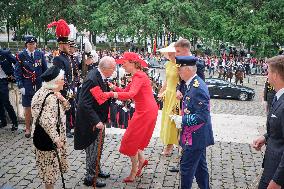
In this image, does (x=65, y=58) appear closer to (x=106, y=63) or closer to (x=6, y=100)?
(x=6, y=100)

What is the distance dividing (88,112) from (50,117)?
0.75 metres

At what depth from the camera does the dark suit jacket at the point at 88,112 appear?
6.34 metres

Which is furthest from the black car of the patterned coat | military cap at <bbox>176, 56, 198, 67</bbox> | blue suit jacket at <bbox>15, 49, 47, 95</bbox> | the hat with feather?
the patterned coat

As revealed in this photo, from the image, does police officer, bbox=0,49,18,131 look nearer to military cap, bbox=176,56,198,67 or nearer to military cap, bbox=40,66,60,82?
military cap, bbox=40,66,60,82

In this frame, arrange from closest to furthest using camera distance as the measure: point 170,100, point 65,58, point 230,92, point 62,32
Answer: point 170,100 → point 62,32 → point 65,58 → point 230,92

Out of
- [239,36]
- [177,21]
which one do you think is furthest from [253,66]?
[177,21]

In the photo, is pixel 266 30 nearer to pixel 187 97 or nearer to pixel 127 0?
pixel 127 0

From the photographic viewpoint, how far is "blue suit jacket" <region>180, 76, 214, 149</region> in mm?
5594

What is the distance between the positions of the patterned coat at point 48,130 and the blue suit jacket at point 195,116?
1.67 m

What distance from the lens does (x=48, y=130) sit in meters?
5.70

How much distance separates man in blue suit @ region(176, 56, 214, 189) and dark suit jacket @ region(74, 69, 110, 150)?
133cm

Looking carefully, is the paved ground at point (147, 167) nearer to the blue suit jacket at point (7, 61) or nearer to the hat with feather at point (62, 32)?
the blue suit jacket at point (7, 61)

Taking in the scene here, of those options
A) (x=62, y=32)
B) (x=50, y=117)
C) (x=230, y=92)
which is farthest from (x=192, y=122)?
(x=230, y=92)

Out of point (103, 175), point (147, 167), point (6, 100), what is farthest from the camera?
point (6, 100)
